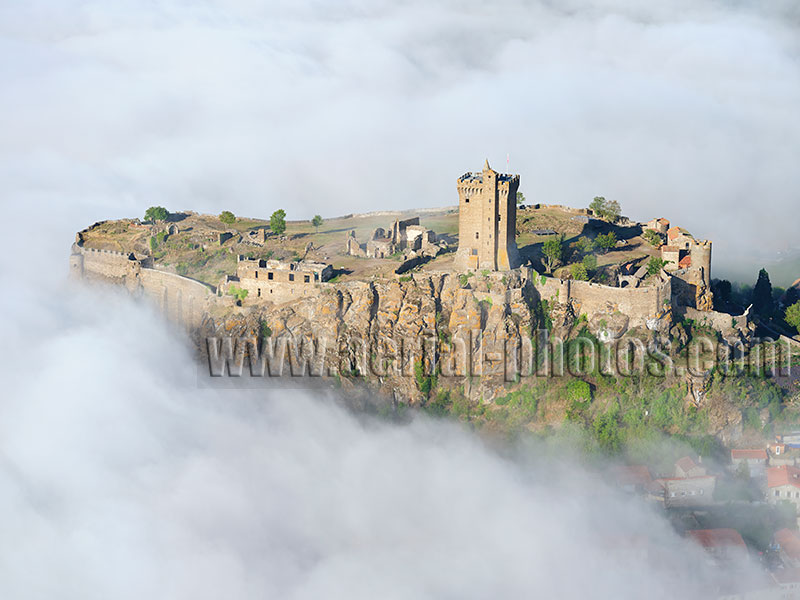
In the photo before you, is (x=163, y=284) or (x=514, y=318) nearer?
(x=514, y=318)

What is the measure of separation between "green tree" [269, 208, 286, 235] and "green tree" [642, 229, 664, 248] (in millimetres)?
32616

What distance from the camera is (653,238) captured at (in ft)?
317

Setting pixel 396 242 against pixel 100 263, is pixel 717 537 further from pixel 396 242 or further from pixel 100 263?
pixel 100 263

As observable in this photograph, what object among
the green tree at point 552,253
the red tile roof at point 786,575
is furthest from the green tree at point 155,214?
the red tile roof at point 786,575

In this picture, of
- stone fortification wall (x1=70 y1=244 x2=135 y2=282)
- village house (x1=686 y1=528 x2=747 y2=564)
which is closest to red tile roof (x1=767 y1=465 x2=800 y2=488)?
village house (x1=686 y1=528 x2=747 y2=564)

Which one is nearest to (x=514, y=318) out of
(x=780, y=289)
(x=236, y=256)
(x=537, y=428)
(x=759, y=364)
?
(x=537, y=428)

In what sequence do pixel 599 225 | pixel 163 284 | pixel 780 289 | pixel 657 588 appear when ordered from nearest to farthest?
pixel 657 588
pixel 163 284
pixel 599 225
pixel 780 289

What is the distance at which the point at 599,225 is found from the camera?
103 metres

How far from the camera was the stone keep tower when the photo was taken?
3295 inches

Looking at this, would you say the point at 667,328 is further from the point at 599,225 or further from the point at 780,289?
the point at 780,289

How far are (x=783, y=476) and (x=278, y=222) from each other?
48.1 m

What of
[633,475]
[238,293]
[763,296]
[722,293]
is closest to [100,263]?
[238,293]

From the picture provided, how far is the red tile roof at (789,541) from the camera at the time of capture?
73.6m

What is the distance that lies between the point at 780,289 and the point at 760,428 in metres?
30.7
